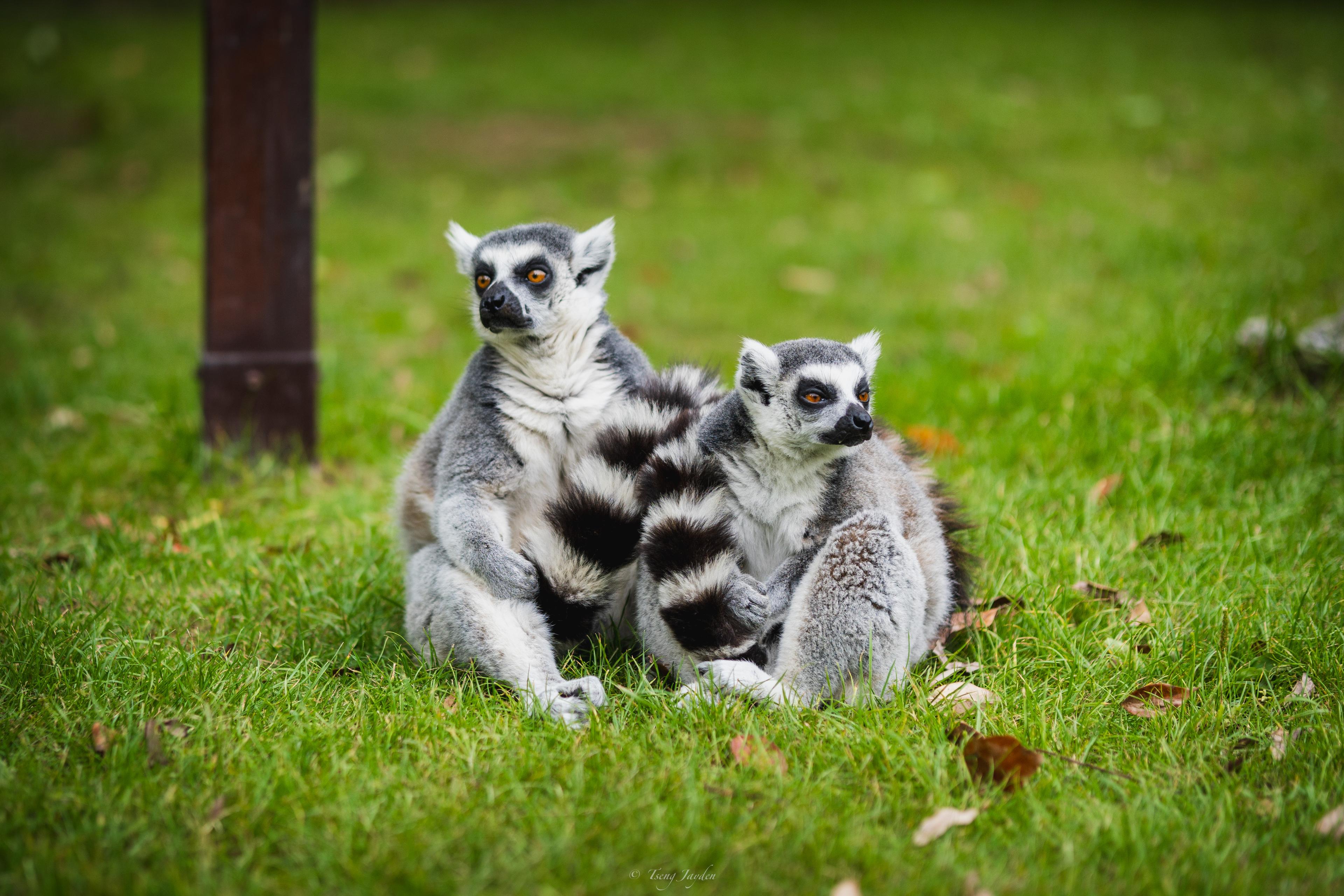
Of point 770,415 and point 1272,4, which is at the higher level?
point 1272,4

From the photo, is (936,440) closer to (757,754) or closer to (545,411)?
(545,411)

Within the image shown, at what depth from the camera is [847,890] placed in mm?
2027

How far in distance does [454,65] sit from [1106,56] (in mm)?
8010

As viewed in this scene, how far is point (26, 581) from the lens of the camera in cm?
364

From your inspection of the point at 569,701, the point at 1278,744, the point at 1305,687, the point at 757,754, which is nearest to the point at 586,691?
the point at 569,701

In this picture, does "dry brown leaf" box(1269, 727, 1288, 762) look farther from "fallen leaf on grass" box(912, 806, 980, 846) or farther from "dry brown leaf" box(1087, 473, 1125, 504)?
"dry brown leaf" box(1087, 473, 1125, 504)

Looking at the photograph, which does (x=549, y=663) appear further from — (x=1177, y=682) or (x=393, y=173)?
(x=393, y=173)

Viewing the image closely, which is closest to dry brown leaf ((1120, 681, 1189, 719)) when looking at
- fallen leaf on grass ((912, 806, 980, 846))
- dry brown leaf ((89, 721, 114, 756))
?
fallen leaf on grass ((912, 806, 980, 846))

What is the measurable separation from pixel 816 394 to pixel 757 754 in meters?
0.93

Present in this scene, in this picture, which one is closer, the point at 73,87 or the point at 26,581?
the point at 26,581

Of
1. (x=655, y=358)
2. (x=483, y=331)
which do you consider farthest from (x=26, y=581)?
(x=655, y=358)

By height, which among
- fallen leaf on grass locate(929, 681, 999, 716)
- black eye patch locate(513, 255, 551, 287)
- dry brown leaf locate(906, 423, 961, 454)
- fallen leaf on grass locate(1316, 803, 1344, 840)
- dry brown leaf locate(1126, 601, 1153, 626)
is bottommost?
fallen leaf on grass locate(1316, 803, 1344, 840)

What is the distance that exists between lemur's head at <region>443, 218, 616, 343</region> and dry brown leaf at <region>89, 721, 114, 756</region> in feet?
4.71

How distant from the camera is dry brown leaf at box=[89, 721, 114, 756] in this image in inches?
98.2
